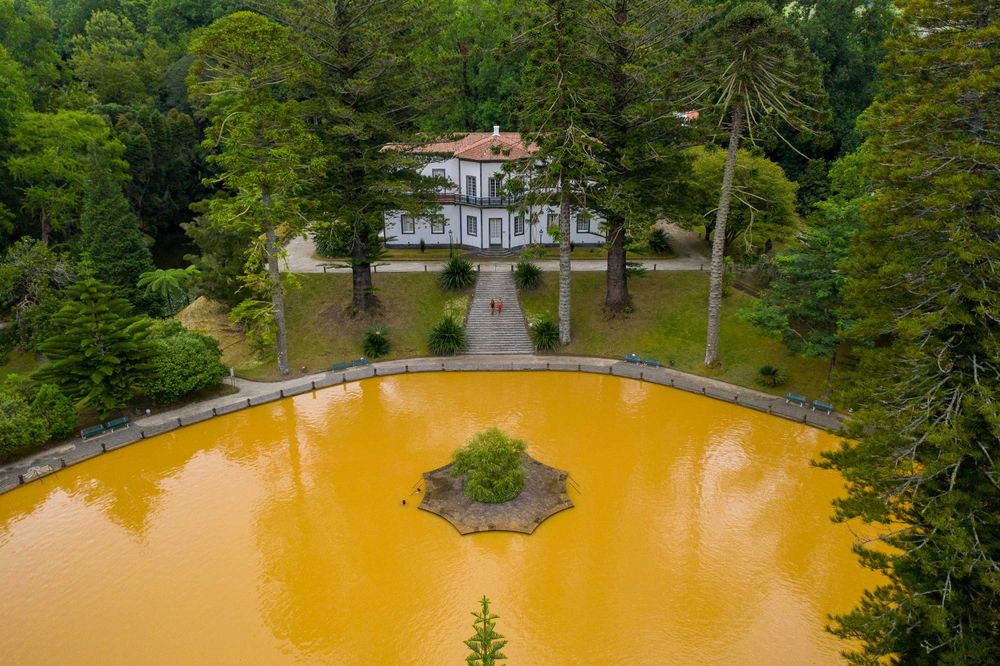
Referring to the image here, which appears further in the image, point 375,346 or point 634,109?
point 375,346

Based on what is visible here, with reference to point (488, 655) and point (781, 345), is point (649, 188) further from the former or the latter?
point (488, 655)

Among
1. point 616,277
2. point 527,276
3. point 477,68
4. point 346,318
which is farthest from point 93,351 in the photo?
point 477,68

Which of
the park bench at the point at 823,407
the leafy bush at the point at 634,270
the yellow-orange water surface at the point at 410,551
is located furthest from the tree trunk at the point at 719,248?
the leafy bush at the point at 634,270

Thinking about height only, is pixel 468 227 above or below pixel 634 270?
above

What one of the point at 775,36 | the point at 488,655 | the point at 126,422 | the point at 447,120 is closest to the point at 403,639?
the point at 488,655

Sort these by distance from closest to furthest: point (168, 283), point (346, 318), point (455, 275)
→ point (346, 318), point (168, 283), point (455, 275)

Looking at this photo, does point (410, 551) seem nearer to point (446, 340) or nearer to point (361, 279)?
point (446, 340)

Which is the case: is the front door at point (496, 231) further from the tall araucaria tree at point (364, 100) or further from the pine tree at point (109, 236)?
the pine tree at point (109, 236)
